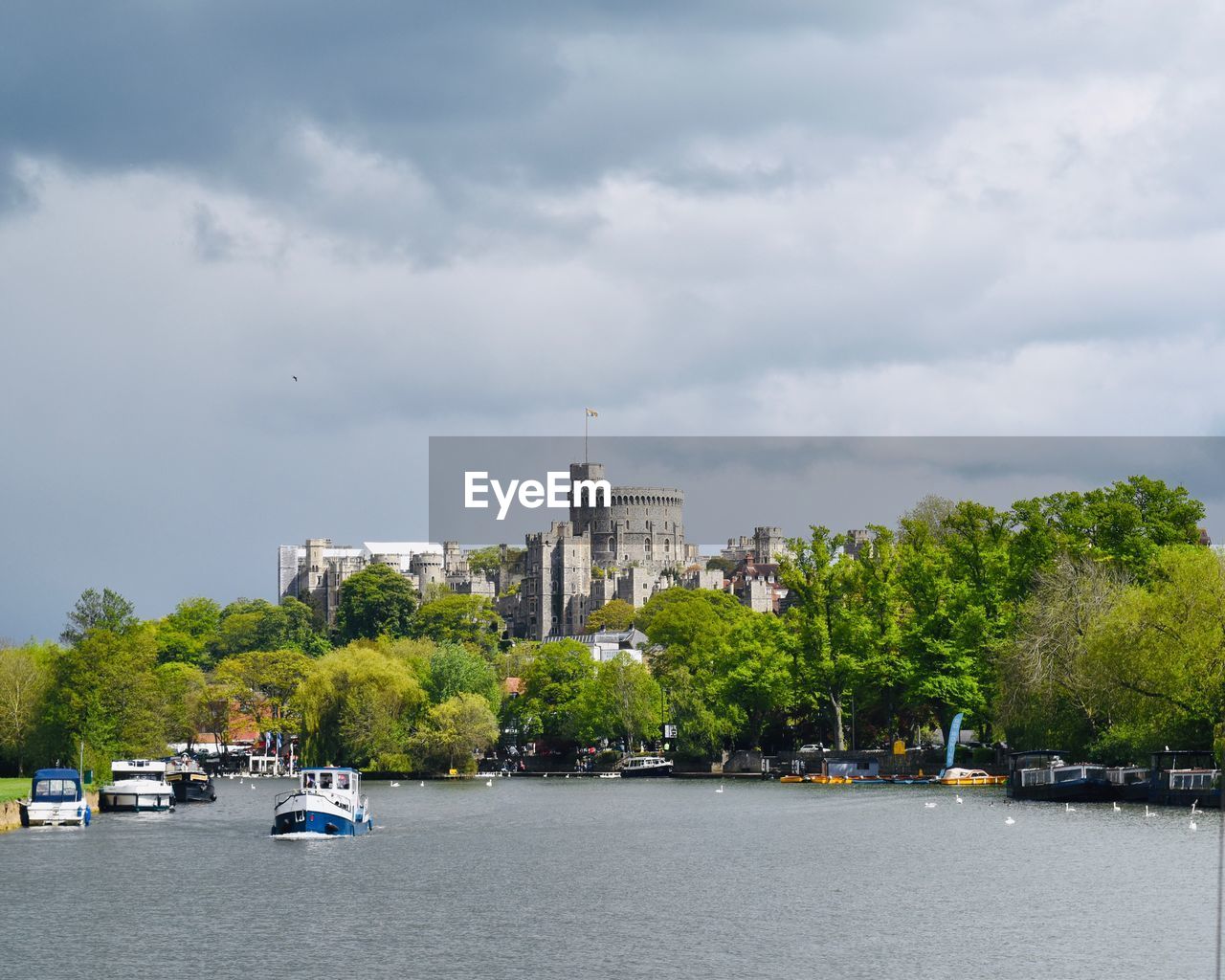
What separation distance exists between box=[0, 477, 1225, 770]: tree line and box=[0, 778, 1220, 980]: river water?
8323 millimetres

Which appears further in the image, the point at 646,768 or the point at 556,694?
the point at 556,694

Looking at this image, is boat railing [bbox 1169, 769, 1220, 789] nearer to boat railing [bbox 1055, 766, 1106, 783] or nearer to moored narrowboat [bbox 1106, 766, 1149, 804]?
moored narrowboat [bbox 1106, 766, 1149, 804]

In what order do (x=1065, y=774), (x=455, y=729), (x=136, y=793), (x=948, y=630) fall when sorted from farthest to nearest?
(x=455, y=729), (x=948, y=630), (x=136, y=793), (x=1065, y=774)

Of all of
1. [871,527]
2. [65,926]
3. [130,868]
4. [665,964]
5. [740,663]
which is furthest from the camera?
[740,663]

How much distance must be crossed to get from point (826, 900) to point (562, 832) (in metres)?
26.4

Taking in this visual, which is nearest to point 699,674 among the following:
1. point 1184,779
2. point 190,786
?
point 190,786

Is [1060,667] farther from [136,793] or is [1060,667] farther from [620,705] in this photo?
[620,705]

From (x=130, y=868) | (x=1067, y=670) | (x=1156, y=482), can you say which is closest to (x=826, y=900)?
(x=130, y=868)

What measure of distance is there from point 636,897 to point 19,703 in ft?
222

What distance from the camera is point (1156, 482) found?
Result: 9931 centimetres

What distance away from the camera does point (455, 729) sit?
127 meters

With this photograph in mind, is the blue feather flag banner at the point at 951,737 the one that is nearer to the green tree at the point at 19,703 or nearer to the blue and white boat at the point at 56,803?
the blue and white boat at the point at 56,803

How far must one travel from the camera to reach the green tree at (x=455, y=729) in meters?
127

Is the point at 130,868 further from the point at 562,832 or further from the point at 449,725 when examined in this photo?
the point at 449,725
